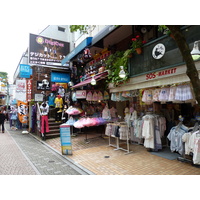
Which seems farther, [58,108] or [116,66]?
[58,108]

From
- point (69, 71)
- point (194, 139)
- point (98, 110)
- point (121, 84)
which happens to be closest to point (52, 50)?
point (69, 71)

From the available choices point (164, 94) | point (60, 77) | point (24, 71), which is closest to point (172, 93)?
point (164, 94)

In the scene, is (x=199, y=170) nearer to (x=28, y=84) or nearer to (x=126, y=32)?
(x=126, y=32)

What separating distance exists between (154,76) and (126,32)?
480 cm

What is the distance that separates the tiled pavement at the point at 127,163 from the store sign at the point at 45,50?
10203mm

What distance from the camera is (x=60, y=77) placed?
14375 millimetres

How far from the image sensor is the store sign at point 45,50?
551 inches

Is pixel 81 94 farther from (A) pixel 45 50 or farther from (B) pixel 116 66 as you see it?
(A) pixel 45 50

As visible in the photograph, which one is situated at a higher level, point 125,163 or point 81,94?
point 81,94

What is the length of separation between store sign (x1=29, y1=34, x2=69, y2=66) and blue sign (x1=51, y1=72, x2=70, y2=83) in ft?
5.36

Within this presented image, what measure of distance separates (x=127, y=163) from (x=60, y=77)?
10793mm

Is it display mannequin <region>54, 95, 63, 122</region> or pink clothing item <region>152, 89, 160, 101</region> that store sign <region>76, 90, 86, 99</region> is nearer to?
display mannequin <region>54, 95, 63, 122</region>

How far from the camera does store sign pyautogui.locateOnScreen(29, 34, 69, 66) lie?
14.0 meters

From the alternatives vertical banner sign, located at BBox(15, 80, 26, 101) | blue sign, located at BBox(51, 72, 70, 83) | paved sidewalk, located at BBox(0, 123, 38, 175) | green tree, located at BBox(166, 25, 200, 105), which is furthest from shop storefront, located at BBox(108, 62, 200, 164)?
vertical banner sign, located at BBox(15, 80, 26, 101)
